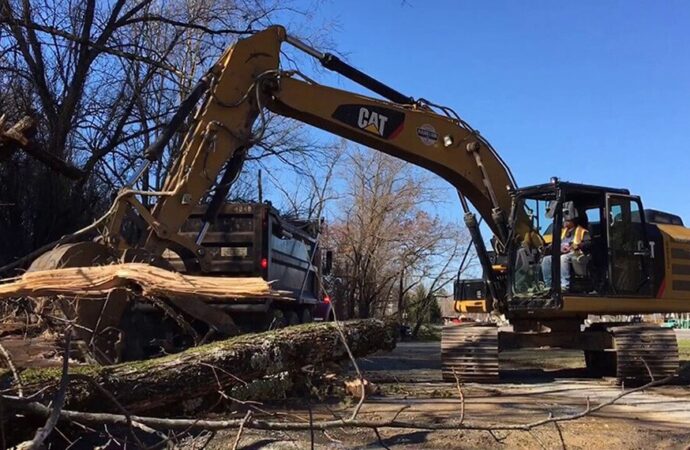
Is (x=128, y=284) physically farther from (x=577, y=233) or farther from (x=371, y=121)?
(x=577, y=233)

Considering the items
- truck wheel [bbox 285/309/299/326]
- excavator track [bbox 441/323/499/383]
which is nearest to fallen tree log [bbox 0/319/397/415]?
excavator track [bbox 441/323/499/383]

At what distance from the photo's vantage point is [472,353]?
9.67 meters

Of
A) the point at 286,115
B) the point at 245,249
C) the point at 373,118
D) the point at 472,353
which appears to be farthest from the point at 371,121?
the point at 472,353

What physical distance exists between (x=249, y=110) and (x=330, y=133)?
1387 mm

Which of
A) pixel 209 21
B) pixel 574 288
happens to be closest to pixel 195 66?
pixel 209 21

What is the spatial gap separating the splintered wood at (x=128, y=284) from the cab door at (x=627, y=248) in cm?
604

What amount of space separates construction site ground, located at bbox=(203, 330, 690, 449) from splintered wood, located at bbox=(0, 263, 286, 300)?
117 centimetres

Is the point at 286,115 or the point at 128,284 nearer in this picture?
the point at 128,284

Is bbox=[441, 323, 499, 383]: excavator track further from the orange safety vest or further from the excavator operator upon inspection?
the orange safety vest

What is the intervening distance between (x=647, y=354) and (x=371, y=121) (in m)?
4.99

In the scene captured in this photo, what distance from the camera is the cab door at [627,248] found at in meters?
9.98

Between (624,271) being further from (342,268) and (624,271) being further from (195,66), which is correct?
(342,268)

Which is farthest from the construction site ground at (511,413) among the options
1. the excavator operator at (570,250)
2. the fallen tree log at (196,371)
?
the excavator operator at (570,250)

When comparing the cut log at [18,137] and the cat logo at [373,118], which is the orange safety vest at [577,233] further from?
the cut log at [18,137]
